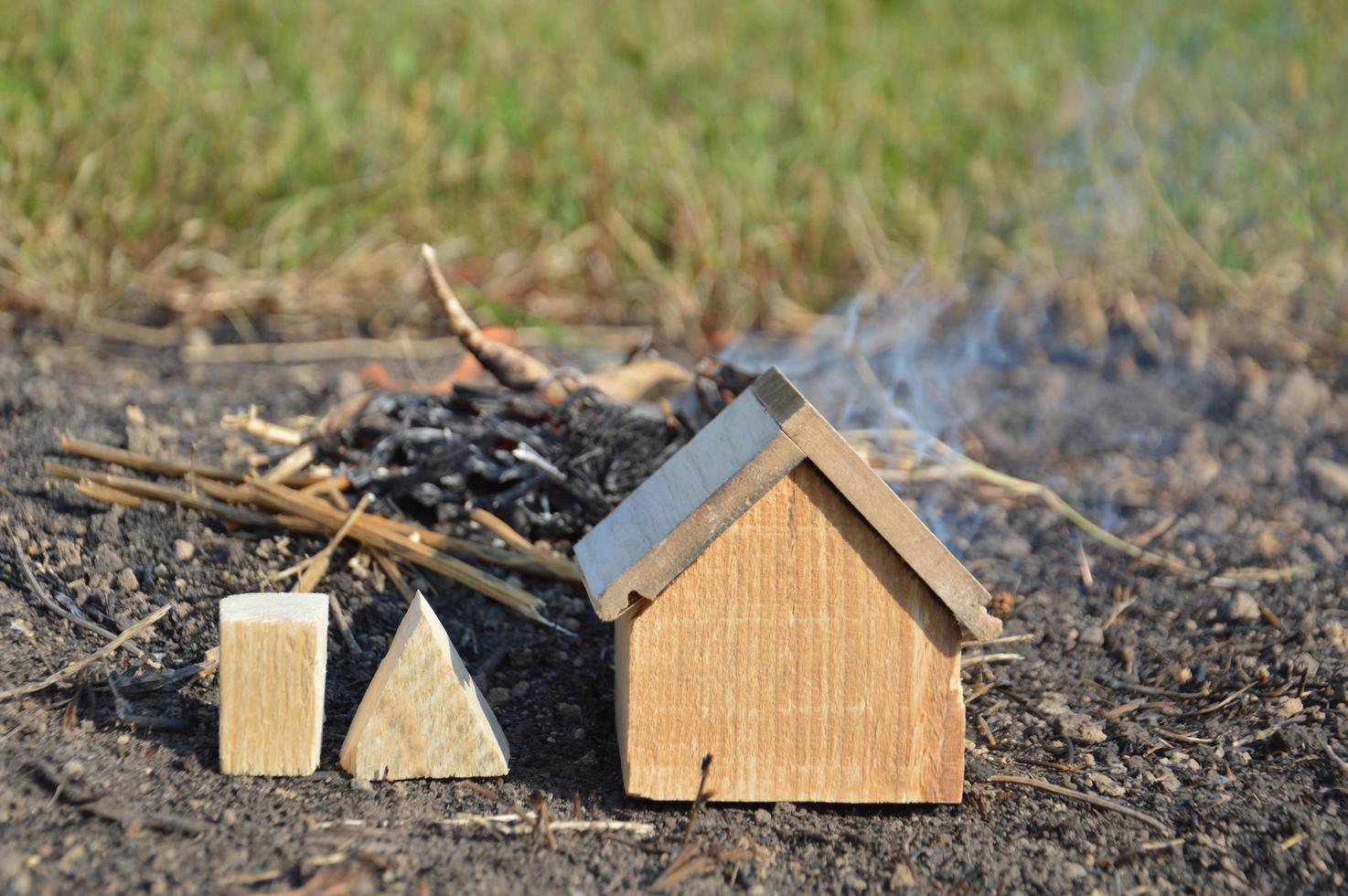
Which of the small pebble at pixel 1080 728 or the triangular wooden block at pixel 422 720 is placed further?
the small pebble at pixel 1080 728

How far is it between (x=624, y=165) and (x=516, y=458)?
2.71 metres

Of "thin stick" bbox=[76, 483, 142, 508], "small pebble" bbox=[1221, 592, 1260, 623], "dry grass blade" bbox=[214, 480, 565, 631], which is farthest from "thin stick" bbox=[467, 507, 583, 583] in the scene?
"small pebble" bbox=[1221, 592, 1260, 623]

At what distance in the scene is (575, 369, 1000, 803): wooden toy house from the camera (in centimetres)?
208

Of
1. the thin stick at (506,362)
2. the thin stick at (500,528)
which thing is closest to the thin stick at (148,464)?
the thin stick at (500,528)

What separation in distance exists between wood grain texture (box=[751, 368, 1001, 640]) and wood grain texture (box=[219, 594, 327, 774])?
808 millimetres

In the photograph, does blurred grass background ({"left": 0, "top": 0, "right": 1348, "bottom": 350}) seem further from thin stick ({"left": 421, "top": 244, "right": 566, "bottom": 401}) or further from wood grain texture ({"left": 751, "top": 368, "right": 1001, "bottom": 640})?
wood grain texture ({"left": 751, "top": 368, "right": 1001, "bottom": 640})

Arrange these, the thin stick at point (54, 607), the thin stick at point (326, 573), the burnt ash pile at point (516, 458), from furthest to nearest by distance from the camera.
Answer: the burnt ash pile at point (516, 458) → the thin stick at point (326, 573) → the thin stick at point (54, 607)

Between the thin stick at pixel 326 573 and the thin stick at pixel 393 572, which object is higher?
the thin stick at pixel 326 573

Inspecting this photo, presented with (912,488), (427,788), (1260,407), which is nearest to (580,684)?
(427,788)

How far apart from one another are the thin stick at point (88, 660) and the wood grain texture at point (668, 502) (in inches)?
32.5

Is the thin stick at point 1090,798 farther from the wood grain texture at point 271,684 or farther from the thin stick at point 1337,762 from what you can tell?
the wood grain texture at point 271,684

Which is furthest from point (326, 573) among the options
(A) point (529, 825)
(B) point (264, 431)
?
(A) point (529, 825)

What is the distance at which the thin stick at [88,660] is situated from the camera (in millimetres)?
2279

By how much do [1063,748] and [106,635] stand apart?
1.78 m
